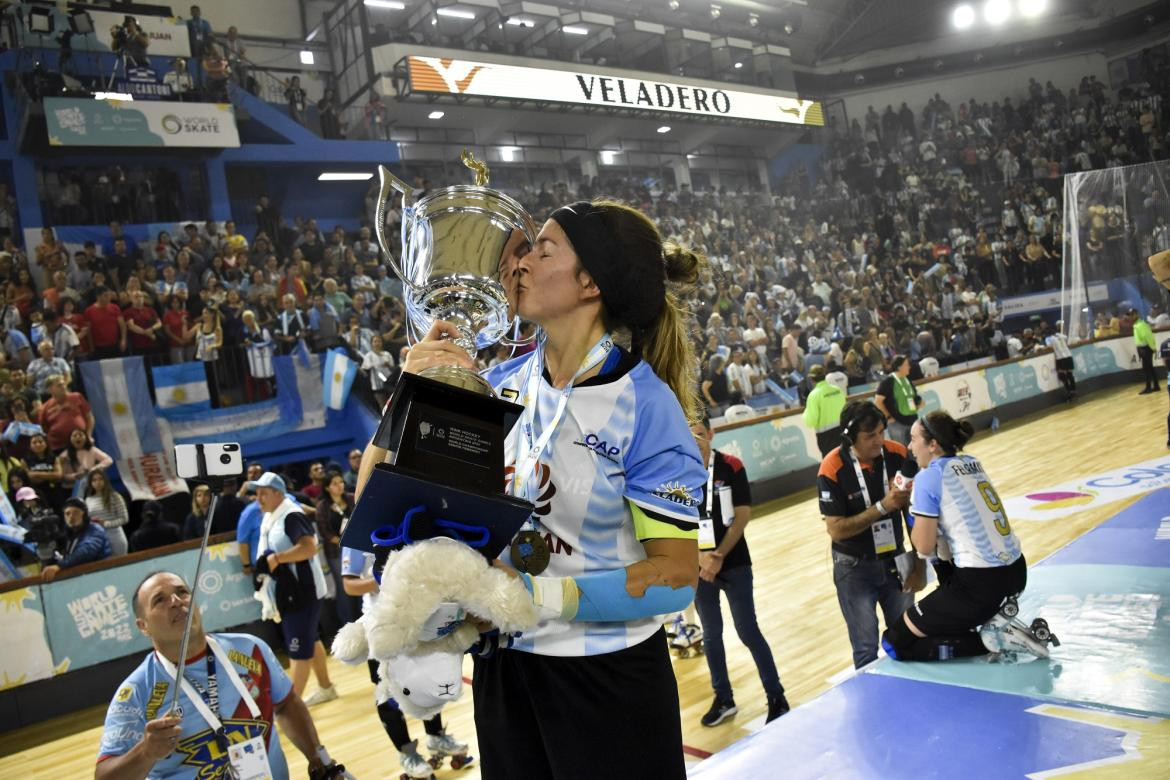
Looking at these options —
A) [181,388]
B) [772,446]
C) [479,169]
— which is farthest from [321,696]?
[772,446]

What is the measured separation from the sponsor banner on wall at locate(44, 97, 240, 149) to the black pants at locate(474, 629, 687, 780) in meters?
14.0

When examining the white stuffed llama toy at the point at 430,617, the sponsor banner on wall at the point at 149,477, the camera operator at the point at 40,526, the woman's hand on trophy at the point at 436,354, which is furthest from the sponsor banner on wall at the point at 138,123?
the white stuffed llama toy at the point at 430,617

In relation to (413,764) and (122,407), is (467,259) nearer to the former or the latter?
(413,764)

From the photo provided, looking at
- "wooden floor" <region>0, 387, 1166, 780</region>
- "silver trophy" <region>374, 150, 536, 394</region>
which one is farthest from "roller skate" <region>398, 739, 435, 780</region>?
"silver trophy" <region>374, 150, 536, 394</region>

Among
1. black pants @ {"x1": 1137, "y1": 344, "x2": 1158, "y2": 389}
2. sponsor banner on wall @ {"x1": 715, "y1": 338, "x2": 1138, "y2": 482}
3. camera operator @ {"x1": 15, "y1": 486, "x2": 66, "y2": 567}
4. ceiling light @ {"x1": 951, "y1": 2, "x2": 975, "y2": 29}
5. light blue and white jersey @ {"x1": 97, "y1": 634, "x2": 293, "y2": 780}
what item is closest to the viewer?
light blue and white jersey @ {"x1": 97, "y1": 634, "x2": 293, "y2": 780}

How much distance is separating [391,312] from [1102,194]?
12.7 metres

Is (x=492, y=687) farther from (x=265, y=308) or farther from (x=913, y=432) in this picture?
(x=265, y=308)

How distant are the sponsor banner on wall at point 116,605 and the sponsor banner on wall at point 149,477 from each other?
2.69 metres

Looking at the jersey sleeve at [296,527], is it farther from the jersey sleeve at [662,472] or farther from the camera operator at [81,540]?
the jersey sleeve at [662,472]

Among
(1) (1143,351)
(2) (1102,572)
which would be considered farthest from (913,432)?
(1) (1143,351)

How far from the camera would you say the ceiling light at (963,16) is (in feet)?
94.0

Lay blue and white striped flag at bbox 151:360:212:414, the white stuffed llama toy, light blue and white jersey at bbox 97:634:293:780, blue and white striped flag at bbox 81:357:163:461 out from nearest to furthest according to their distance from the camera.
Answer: the white stuffed llama toy < light blue and white jersey at bbox 97:634:293:780 < blue and white striped flag at bbox 81:357:163:461 < blue and white striped flag at bbox 151:360:212:414

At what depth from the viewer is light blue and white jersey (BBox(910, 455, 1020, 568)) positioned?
424cm

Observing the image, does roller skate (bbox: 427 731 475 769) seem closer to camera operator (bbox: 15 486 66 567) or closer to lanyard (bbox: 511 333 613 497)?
lanyard (bbox: 511 333 613 497)
